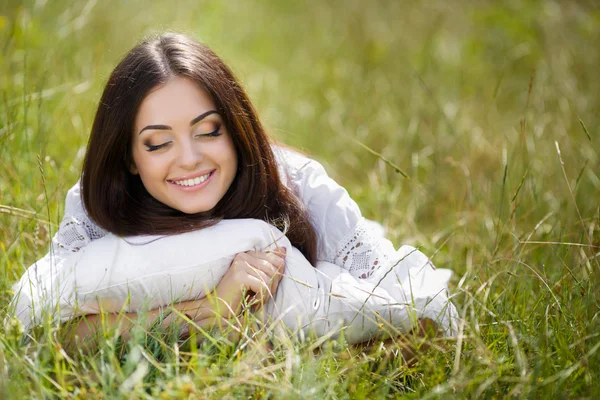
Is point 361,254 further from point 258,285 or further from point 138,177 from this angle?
point 138,177

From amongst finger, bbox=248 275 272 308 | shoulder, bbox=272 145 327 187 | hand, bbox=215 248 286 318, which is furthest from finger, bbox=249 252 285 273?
shoulder, bbox=272 145 327 187

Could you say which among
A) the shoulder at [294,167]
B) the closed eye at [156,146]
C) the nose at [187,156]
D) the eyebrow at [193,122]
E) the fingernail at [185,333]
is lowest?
the fingernail at [185,333]

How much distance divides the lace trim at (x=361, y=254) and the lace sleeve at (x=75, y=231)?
94 centimetres

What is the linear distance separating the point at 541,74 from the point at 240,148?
3.49 m

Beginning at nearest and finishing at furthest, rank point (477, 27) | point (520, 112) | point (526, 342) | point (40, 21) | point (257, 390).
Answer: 1. point (257, 390)
2. point (526, 342)
3. point (40, 21)
4. point (520, 112)
5. point (477, 27)

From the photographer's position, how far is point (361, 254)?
242 centimetres

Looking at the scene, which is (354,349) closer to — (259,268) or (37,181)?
(259,268)

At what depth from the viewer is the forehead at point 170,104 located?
2.21 metres

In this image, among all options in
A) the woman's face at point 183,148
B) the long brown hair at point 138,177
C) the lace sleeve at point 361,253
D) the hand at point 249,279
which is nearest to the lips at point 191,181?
the woman's face at point 183,148

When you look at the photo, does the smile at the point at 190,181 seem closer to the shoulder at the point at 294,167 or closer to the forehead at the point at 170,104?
the forehead at the point at 170,104

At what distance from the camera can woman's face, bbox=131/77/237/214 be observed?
221 centimetres

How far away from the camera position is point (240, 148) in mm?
2381

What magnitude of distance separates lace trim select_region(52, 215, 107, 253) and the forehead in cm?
49

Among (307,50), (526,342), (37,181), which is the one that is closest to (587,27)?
(307,50)
